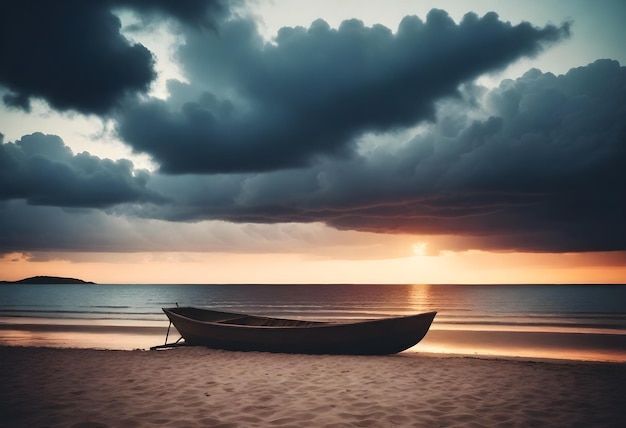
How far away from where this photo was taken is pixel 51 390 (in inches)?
336

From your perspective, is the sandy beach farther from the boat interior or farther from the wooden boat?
the boat interior

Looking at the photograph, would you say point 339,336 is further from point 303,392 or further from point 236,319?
point 236,319

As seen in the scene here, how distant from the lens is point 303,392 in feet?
27.5

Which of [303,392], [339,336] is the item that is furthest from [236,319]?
[303,392]

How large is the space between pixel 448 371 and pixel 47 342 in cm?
2044

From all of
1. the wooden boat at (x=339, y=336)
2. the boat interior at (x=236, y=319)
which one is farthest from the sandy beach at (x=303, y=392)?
the boat interior at (x=236, y=319)

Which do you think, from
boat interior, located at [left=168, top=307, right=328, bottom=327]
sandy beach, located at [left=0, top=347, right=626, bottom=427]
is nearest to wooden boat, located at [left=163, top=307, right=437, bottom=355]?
sandy beach, located at [left=0, top=347, right=626, bottom=427]

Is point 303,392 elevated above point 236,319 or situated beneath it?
situated beneath

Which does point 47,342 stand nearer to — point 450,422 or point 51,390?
point 51,390

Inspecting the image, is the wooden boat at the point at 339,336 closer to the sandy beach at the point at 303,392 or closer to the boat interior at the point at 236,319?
the sandy beach at the point at 303,392

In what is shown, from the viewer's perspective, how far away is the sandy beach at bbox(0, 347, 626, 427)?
6.61 metres

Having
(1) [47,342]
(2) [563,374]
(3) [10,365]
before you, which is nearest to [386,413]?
(2) [563,374]

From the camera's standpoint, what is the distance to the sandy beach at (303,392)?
6613 millimetres

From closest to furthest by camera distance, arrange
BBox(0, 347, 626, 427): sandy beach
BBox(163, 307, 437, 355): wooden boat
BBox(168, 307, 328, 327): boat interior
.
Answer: BBox(0, 347, 626, 427): sandy beach < BBox(163, 307, 437, 355): wooden boat < BBox(168, 307, 328, 327): boat interior
